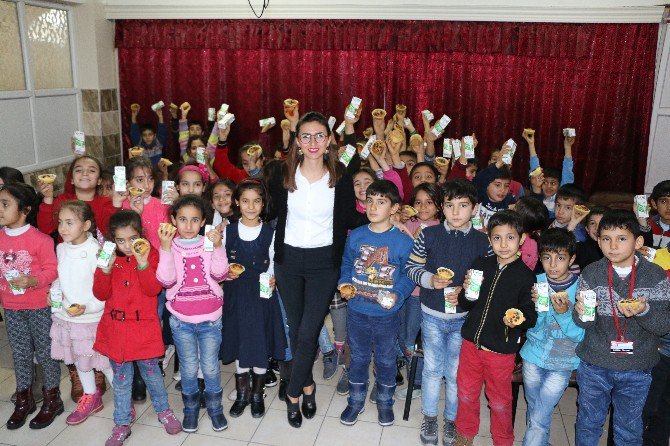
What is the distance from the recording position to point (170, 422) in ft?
10.1

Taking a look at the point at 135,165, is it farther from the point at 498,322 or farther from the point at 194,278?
the point at 498,322

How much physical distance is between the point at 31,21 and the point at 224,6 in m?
2.03

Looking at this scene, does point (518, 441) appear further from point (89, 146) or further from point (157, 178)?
point (89, 146)

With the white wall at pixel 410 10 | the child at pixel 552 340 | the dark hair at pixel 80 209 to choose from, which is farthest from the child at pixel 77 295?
the white wall at pixel 410 10

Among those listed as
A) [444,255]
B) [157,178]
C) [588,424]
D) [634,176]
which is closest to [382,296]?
[444,255]

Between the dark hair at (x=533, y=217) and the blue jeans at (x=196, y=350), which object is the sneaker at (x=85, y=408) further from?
the dark hair at (x=533, y=217)

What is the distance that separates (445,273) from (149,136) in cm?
490

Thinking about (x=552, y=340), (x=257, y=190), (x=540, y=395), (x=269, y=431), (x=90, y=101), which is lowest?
(x=269, y=431)

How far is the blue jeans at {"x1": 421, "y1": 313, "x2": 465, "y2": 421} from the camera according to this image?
2.88 m

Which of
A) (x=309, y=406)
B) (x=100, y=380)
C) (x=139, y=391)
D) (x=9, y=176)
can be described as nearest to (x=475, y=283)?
(x=309, y=406)

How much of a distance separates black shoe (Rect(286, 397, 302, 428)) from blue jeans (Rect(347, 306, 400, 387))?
0.39 m

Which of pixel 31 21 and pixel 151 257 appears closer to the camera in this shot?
pixel 151 257

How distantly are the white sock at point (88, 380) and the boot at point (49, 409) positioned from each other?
0.17 meters

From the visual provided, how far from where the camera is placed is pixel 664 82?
5531 millimetres
